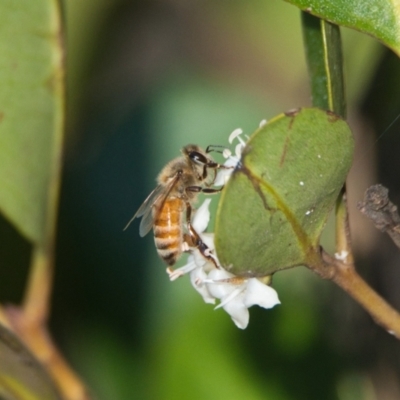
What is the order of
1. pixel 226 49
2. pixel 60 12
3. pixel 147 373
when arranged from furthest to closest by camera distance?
pixel 226 49, pixel 147 373, pixel 60 12

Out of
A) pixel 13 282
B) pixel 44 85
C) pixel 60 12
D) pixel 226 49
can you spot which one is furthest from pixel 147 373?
pixel 226 49

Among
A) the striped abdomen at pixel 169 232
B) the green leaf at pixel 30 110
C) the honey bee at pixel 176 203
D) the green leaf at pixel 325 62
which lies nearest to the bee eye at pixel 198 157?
the honey bee at pixel 176 203

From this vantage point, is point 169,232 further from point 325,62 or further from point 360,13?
point 360,13

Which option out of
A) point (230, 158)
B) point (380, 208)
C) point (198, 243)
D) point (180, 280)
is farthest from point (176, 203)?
point (380, 208)

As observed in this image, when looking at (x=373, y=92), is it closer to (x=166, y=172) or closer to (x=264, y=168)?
(x=166, y=172)

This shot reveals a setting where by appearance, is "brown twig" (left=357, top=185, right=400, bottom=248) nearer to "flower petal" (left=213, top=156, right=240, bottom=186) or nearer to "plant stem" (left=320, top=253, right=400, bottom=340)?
"plant stem" (left=320, top=253, right=400, bottom=340)

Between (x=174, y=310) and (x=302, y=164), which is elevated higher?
(x=302, y=164)

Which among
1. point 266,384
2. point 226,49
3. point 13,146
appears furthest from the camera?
point 226,49
